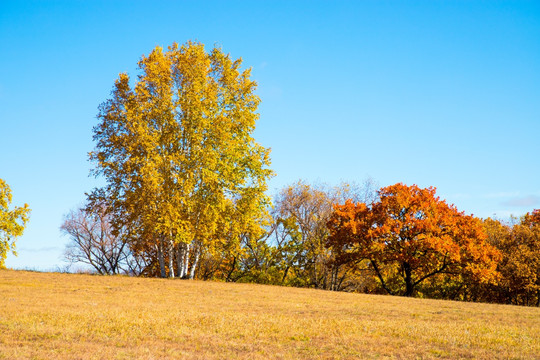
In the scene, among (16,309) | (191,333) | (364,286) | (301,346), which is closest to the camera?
(301,346)

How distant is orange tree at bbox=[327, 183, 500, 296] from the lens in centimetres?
3944

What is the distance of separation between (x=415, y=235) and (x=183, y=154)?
68.2ft

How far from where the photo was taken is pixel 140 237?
3394cm

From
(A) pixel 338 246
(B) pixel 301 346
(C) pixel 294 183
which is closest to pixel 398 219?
(A) pixel 338 246

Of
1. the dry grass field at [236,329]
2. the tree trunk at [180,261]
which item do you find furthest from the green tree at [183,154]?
the dry grass field at [236,329]

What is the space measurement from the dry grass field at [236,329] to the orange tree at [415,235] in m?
17.3

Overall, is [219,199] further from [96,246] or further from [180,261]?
[96,246]

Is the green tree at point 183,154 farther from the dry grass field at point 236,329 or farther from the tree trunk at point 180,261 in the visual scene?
the dry grass field at point 236,329

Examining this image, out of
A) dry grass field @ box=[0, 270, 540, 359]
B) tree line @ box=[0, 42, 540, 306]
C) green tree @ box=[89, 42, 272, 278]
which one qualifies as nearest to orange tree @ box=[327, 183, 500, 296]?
tree line @ box=[0, 42, 540, 306]

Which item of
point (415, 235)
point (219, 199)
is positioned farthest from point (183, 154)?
point (415, 235)

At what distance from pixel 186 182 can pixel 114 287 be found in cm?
839

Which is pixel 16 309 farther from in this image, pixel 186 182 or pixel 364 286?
pixel 364 286

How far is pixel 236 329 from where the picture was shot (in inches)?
570

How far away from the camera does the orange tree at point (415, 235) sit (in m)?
39.4
